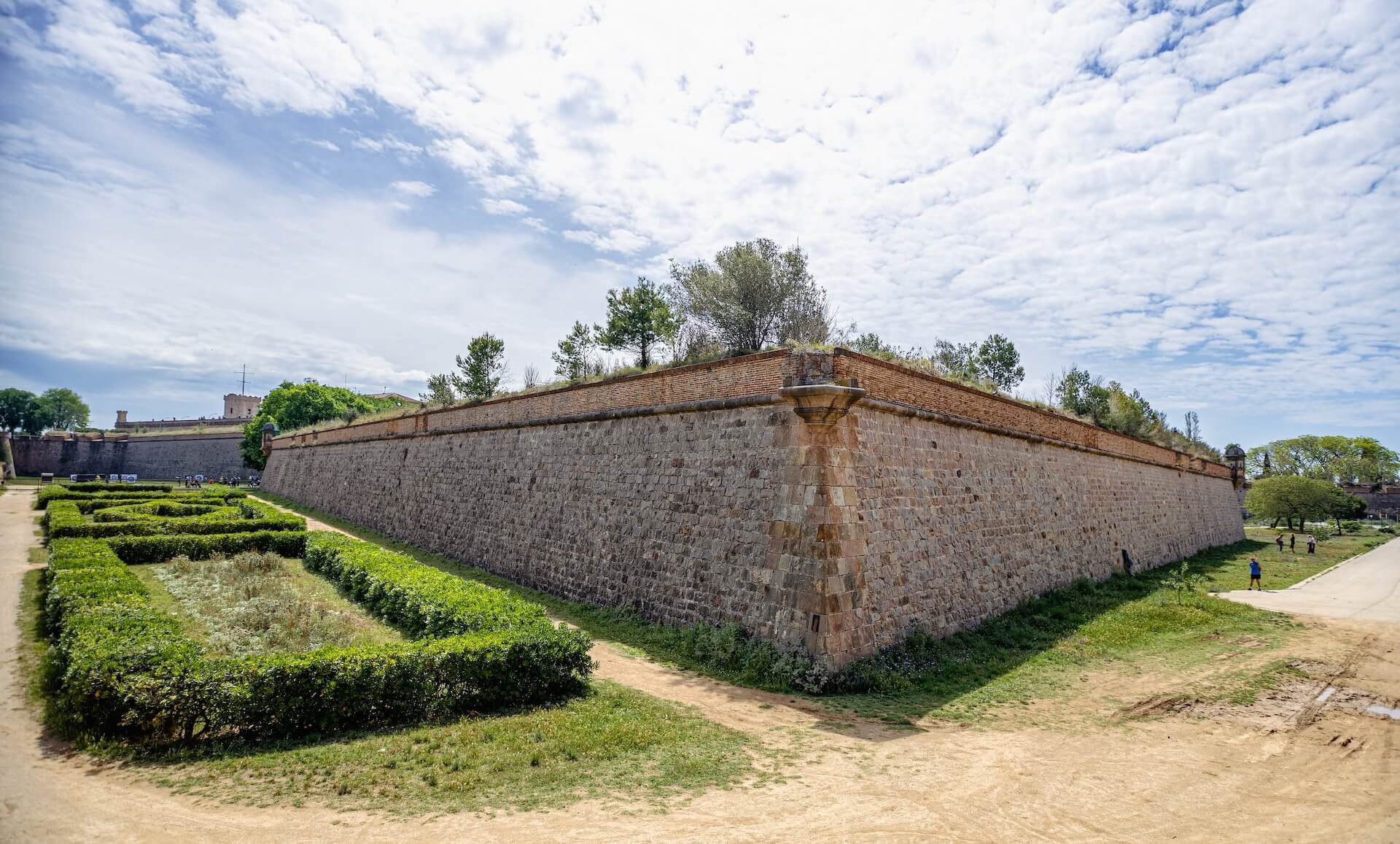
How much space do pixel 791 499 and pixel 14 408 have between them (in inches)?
3445

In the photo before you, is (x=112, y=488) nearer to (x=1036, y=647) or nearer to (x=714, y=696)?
(x=714, y=696)

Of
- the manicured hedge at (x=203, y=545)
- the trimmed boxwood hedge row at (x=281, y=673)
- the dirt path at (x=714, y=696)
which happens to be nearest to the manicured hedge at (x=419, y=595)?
the trimmed boxwood hedge row at (x=281, y=673)

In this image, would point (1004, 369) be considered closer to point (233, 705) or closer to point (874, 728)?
point (874, 728)

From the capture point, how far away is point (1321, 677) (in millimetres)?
8438

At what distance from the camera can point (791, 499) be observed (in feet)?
28.3

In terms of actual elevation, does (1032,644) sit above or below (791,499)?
below

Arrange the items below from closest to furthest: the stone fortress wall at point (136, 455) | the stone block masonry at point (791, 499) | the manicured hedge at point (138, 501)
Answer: the stone block masonry at point (791, 499) < the manicured hedge at point (138, 501) < the stone fortress wall at point (136, 455)

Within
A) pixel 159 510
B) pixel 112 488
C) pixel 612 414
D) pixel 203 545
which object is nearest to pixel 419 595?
pixel 612 414

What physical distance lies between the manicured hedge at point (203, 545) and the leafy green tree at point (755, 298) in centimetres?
1273

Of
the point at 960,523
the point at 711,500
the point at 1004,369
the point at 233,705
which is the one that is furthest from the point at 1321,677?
the point at 1004,369

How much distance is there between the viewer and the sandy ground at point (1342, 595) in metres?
13.5

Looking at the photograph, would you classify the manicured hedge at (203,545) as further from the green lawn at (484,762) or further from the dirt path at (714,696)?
the dirt path at (714,696)

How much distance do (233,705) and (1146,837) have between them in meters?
7.36

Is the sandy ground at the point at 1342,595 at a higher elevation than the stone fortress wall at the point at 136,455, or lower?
lower
